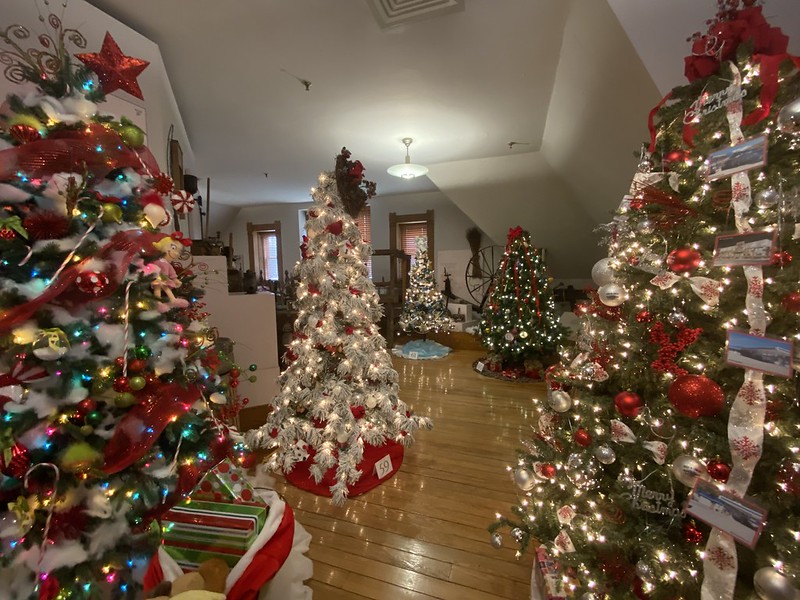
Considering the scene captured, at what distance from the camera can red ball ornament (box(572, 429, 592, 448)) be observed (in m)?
1.14

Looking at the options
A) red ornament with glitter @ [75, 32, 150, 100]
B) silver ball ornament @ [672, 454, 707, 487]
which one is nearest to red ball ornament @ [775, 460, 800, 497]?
silver ball ornament @ [672, 454, 707, 487]

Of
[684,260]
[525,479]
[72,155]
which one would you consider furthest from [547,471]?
[72,155]

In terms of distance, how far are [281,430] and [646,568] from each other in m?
1.87

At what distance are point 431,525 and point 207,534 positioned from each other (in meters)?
1.06

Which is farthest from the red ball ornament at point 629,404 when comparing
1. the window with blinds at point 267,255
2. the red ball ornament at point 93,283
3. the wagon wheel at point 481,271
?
the window with blinds at point 267,255

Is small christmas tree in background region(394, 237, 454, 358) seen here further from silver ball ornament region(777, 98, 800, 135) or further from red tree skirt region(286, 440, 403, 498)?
silver ball ornament region(777, 98, 800, 135)

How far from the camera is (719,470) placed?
845 mm

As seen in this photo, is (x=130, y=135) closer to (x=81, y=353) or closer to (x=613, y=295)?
(x=81, y=353)

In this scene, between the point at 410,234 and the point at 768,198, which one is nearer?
the point at 768,198

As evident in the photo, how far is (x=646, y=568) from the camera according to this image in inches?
35.5

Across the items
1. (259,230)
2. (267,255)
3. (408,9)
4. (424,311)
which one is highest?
(408,9)

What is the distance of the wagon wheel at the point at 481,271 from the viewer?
6.31m

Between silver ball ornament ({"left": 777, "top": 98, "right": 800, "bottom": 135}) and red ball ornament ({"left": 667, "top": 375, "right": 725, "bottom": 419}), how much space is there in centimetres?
64

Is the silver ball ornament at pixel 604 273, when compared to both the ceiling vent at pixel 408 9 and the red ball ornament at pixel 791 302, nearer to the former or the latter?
the red ball ornament at pixel 791 302
